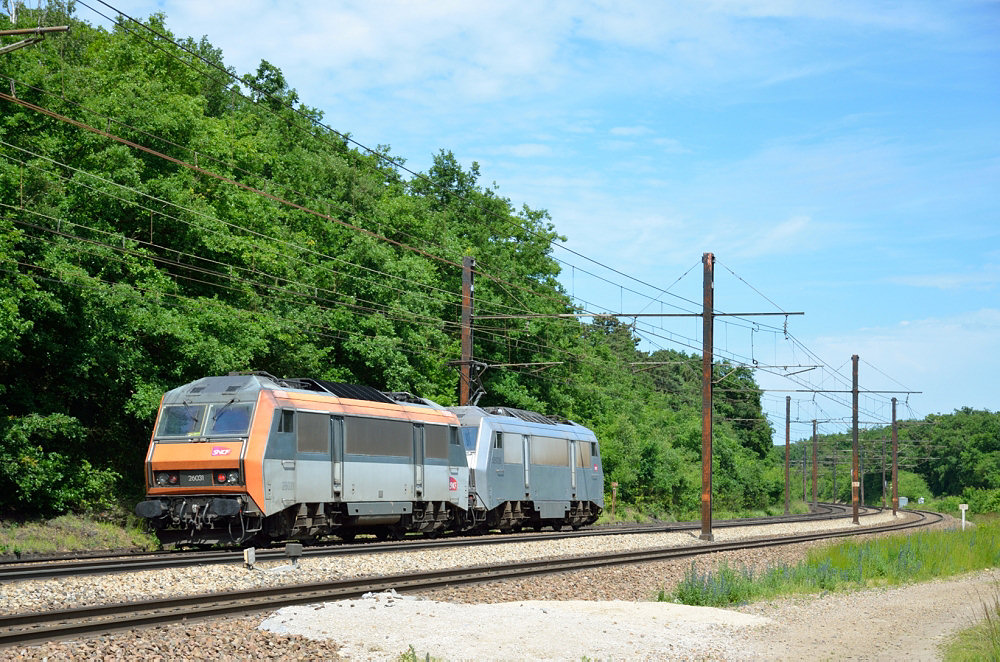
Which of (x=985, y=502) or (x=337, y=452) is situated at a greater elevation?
(x=337, y=452)

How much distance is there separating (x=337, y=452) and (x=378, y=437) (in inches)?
71.6

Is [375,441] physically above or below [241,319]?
below

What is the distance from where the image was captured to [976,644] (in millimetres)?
12023

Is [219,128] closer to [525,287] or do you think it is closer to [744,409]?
[525,287]

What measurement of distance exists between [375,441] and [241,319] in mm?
7504

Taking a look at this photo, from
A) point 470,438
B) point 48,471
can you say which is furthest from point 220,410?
point 470,438

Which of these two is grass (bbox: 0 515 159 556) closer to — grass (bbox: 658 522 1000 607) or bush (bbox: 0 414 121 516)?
bush (bbox: 0 414 121 516)

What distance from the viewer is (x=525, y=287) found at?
58.4 metres

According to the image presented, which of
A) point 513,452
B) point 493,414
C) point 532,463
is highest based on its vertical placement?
point 493,414

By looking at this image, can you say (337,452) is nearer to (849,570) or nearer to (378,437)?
(378,437)

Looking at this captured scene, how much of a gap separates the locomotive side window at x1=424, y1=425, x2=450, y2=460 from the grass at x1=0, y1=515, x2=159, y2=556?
23.5ft

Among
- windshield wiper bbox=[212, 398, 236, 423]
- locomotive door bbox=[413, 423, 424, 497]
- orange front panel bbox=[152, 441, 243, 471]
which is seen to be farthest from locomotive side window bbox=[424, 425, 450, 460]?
orange front panel bbox=[152, 441, 243, 471]

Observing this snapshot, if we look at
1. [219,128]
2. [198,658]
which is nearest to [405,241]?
[219,128]

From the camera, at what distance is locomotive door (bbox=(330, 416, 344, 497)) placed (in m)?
24.1
